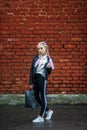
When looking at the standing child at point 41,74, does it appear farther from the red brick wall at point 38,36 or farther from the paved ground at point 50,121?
the red brick wall at point 38,36

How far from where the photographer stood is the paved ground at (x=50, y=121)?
7.55 meters

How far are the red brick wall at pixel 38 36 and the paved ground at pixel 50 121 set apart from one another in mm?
744

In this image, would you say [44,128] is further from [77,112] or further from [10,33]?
[10,33]

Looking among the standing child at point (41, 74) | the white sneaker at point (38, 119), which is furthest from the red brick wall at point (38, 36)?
the white sneaker at point (38, 119)

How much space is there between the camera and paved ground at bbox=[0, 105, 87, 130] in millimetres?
7551

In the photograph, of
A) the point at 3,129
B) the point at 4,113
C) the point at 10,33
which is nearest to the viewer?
the point at 3,129

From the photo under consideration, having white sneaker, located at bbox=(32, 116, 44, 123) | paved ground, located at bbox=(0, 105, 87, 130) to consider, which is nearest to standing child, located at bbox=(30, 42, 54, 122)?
white sneaker, located at bbox=(32, 116, 44, 123)

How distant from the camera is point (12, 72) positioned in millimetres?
10258

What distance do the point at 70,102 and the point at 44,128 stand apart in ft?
9.48

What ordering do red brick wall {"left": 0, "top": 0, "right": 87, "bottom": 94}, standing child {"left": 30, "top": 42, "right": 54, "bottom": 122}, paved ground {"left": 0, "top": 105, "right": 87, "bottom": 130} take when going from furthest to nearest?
red brick wall {"left": 0, "top": 0, "right": 87, "bottom": 94}
standing child {"left": 30, "top": 42, "right": 54, "bottom": 122}
paved ground {"left": 0, "top": 105, "right": 87, "bottom": 130}

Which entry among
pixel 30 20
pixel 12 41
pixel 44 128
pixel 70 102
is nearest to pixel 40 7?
pixel 30 20

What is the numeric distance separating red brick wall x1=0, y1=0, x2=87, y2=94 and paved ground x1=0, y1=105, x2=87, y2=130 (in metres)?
0.74

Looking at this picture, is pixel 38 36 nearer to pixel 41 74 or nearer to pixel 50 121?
pixel 41 74

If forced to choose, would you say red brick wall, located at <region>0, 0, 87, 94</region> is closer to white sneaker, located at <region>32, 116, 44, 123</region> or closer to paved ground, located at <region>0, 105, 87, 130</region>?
paved ground, located at <region>0, 105, 87, 130</region>
